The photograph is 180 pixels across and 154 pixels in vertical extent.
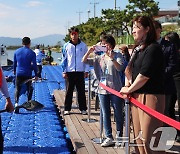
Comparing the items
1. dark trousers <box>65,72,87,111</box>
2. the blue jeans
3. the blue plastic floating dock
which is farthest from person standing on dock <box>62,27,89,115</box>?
the blue jeans

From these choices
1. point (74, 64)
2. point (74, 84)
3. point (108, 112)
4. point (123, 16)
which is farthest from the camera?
point (123, 16)

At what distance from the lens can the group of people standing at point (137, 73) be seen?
294 cm

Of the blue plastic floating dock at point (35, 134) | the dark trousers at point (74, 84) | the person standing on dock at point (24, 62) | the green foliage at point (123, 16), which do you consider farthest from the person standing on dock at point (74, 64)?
the green foliage at point (123, 16)

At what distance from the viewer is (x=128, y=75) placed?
10.5 ft

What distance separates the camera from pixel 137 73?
3031mm

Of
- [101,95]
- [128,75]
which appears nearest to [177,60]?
[101,95]

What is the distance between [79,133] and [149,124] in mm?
2269

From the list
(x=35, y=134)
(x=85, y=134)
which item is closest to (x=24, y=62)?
(x=35, y=134)

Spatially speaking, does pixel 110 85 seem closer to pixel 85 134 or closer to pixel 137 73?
pixel 85 134

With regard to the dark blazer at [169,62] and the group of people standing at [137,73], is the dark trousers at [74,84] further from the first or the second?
the dark blazer at [169,62]

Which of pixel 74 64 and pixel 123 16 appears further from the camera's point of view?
pixel 123 16

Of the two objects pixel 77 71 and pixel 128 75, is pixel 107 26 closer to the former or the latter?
pixel 77 71

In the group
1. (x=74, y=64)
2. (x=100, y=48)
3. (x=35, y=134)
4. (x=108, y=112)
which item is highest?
(x=100, y=48)

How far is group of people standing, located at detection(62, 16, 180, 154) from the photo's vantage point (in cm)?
294
